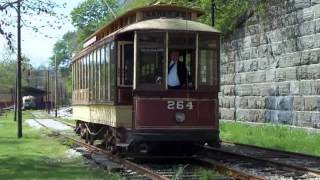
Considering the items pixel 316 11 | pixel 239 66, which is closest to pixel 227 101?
pixel 239 66

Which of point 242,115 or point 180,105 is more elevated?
point 180,105

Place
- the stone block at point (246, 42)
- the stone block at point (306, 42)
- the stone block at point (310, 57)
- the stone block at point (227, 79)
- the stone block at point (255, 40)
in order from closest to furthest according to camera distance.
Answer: the stone block at point (310, 57), the stone block at point (306, 42), the stone block at point (255, 40), the stone block at point (246, 42), the stone block at point (227, 79)

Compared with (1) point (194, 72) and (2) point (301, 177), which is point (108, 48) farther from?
(2) point (301, 177)

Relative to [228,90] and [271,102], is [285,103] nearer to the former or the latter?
[271,102]

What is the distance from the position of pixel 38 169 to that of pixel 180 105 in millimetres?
3521

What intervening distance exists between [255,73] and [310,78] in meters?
4.88

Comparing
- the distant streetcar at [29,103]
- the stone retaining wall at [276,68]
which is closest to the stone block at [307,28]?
the stone retaining wall at [276,68]

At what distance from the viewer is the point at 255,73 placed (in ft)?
87.4

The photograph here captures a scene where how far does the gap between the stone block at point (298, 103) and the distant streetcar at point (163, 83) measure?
25.7ft

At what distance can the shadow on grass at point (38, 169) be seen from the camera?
13.4 m

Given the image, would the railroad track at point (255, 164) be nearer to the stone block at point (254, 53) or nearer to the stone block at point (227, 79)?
the stone block at point (254, 53)

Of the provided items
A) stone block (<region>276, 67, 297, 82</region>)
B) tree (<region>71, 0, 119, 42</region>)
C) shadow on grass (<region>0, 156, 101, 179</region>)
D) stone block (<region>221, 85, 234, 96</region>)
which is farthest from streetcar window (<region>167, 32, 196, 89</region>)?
tree (<region>71, 0, 119, 42</region>)

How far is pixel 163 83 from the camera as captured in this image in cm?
1486

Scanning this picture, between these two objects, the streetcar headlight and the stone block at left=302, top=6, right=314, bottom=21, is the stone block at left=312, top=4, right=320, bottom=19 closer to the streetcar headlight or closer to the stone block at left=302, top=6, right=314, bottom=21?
the stone block at left=302, top=6, right=314, bottom=21
